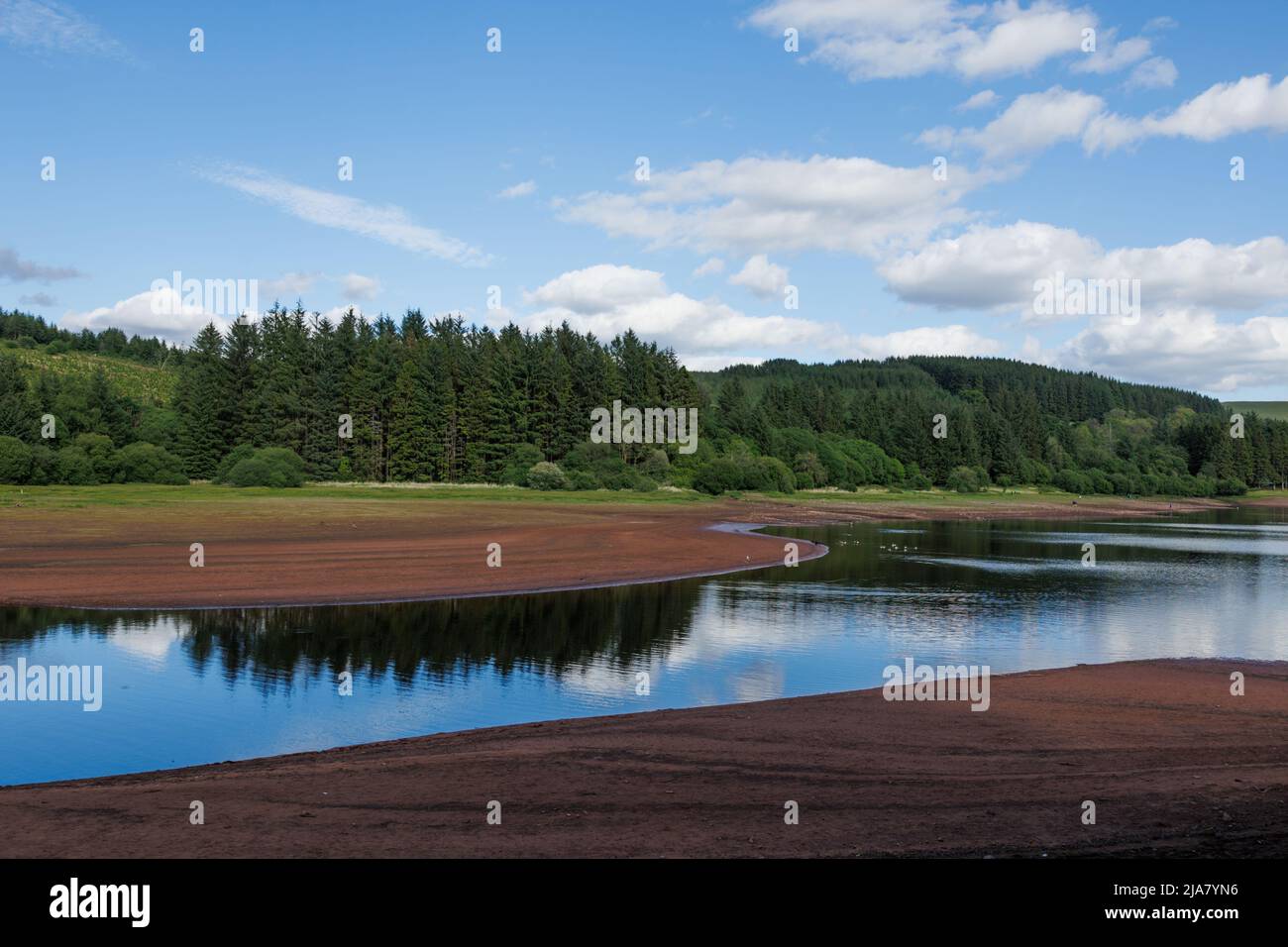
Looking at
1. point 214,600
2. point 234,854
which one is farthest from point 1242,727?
point 214,600

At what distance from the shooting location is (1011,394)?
643ft

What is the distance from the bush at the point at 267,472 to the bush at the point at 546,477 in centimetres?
2275

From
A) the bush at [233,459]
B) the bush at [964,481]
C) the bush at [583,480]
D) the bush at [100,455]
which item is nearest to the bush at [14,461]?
the bush at [100,455]

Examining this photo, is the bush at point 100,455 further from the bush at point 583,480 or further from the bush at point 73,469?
the bush at point 583,480

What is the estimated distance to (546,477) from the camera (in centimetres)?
9306

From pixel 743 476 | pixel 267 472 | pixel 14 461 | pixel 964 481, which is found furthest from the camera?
pixel 964 481

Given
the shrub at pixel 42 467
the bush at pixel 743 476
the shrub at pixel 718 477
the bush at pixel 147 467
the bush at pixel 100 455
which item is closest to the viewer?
the shrub at pixel 42 467

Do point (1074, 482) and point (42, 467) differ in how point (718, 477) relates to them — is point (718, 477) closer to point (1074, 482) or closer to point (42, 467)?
point (42, 467)

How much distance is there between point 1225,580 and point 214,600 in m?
45.0

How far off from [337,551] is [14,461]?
164ft

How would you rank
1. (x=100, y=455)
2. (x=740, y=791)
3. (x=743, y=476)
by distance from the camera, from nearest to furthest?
1. (x=740, y=791)
2. (x=100, y=455)
3. (x=743, y=476)

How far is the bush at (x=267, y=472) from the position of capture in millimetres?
85438

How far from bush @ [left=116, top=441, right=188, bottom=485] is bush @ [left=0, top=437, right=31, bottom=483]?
7.80 metres

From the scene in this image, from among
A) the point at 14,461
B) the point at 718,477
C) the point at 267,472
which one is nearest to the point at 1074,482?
the point at 718,477
